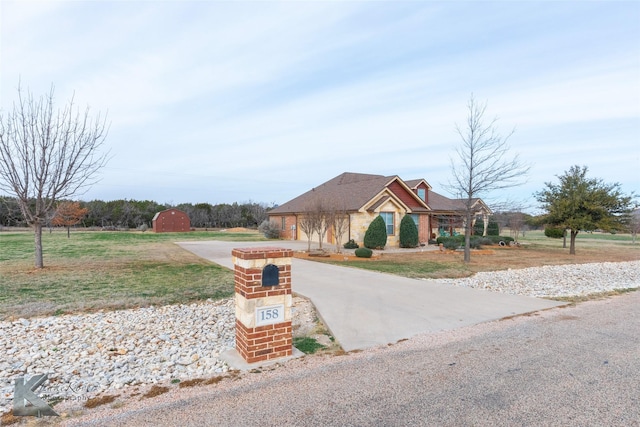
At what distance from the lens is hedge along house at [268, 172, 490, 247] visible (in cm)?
2115

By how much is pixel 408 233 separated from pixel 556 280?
1036 cm

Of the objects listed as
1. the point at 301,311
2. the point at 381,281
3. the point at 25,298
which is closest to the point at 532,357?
the point at 301,311

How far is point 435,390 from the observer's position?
12.7 feet

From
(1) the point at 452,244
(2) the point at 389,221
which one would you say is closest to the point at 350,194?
(2) the point at 389,221

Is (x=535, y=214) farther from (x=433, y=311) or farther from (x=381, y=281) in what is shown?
(x=433, y=311)

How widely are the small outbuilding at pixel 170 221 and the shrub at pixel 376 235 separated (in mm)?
32689

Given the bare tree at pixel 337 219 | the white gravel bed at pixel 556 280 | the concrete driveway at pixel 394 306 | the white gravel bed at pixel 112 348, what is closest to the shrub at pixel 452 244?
the white gravel bed at pixel 556 280

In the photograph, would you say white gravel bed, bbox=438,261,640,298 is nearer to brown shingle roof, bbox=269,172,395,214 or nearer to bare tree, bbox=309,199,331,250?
bare tree, bbox=309,199,331,250

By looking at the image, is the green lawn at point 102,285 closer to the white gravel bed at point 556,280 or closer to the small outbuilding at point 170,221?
the white gravel bed at point 556,280

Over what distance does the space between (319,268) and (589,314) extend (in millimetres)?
7744

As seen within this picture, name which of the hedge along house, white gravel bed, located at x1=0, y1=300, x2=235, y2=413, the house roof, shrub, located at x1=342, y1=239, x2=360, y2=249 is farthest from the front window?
white gravel bed, located at x1=0, y1=300, x2=235, y2=413

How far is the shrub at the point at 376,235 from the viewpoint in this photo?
20172mm

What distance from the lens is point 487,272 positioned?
12789 millimetres

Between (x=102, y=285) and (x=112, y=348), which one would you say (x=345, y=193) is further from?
(x=112, y=348)
